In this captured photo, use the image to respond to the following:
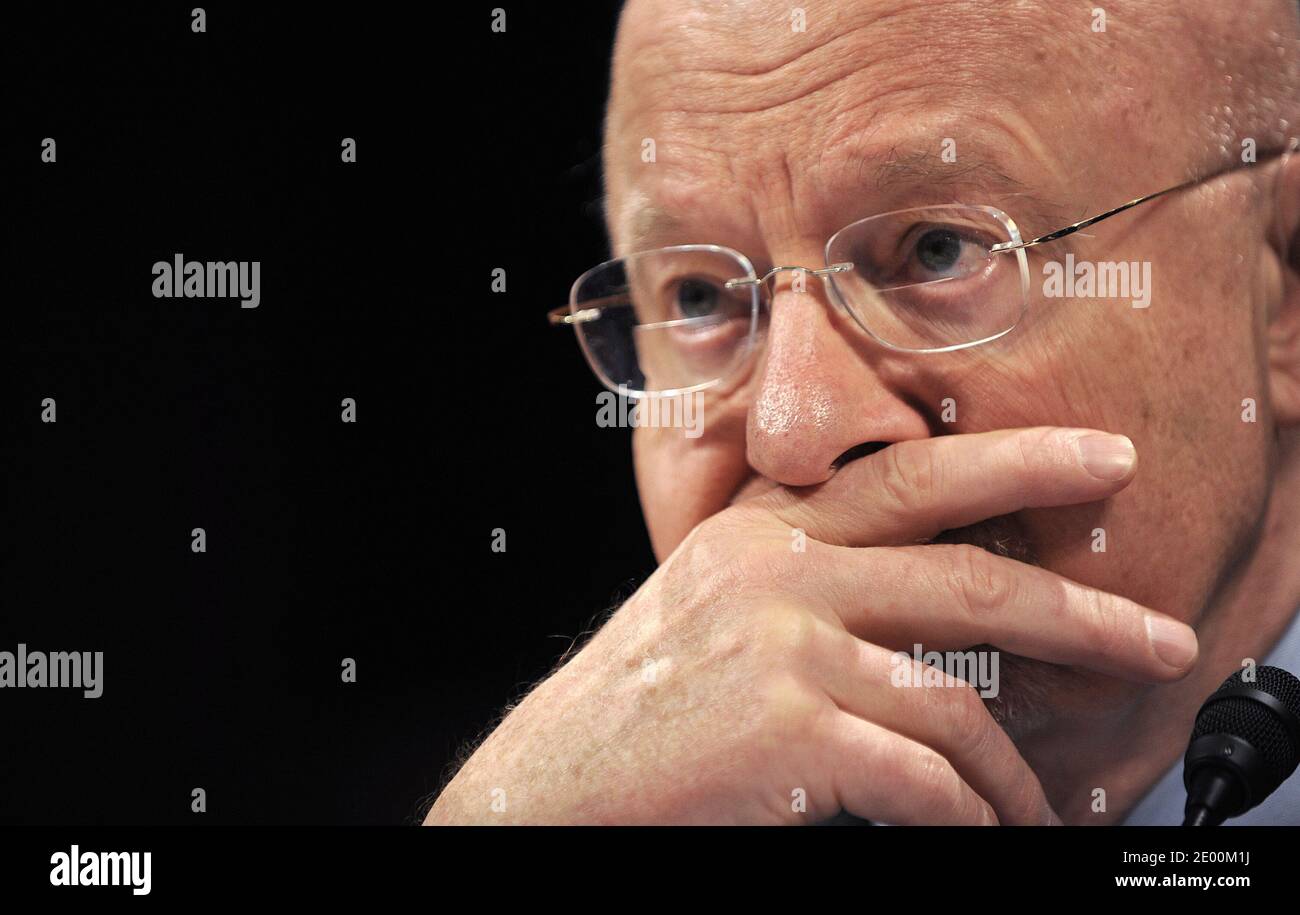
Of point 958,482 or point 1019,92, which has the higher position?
point 1019,92

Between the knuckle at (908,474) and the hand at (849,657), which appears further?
the knuckle at (908,474)

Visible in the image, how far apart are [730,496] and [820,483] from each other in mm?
285

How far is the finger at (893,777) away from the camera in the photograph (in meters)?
1.41

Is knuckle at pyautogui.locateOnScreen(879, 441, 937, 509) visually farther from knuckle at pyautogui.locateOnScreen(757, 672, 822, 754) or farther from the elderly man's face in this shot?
knuckle at pyautogui.locateOnScreen(757, 672, 822, 754)

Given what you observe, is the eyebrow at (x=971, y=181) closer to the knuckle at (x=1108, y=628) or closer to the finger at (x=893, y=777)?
the knuckle at (x=1108, y=628)

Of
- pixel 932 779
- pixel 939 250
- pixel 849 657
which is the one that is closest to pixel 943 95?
pixel 939 250

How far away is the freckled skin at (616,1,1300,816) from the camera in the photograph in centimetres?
157

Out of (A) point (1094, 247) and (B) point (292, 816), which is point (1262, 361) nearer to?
(A) point (1094, 247)

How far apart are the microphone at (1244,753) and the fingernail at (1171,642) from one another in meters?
0.10

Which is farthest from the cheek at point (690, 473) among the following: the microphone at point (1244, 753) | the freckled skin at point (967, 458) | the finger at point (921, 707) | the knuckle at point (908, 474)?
the microphone at point (1244, 753)

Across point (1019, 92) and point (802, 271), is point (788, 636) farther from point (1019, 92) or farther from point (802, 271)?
point (1019, 92)

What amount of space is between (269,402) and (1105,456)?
1.52 meters

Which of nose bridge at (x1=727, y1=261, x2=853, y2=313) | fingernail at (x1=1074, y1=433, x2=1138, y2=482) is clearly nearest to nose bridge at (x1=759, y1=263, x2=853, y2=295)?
nose bridge at (x1=727, y1=261, x2=853, y2=313)

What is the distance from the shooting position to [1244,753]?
4.41 feet
